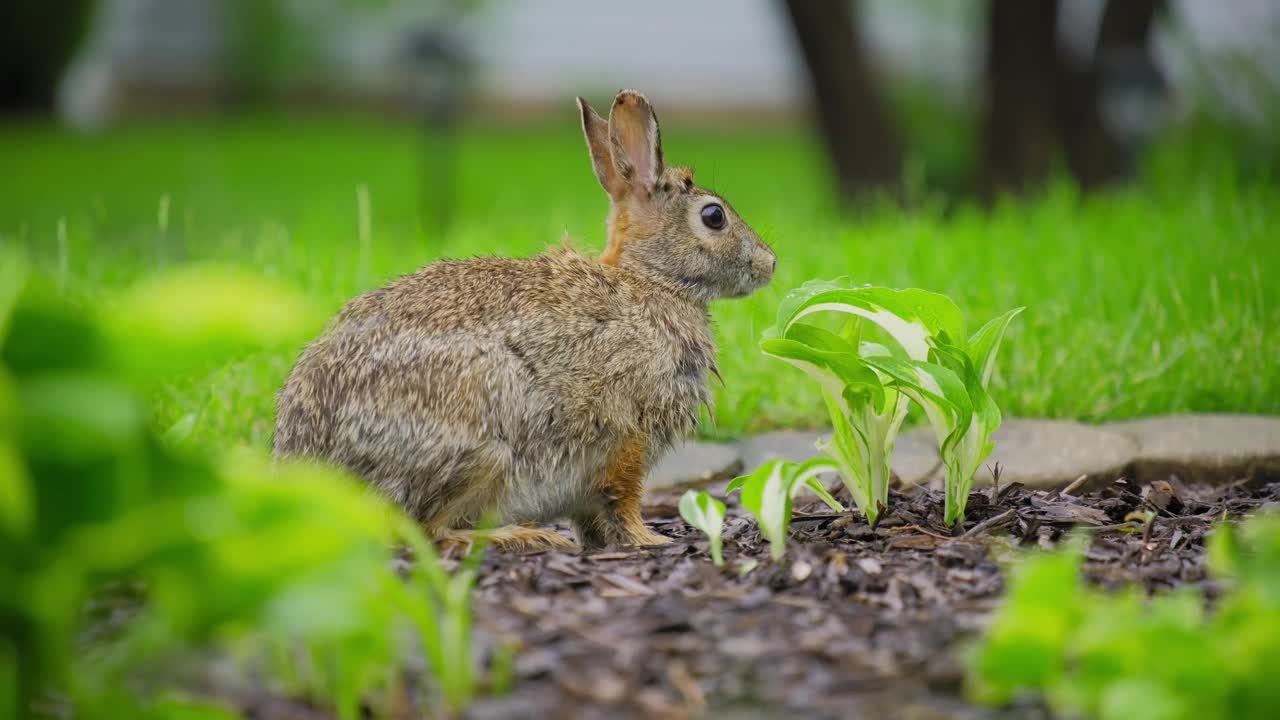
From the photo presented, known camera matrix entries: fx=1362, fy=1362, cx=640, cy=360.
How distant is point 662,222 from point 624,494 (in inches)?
39.6

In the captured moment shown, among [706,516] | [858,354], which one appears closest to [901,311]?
[858,354]

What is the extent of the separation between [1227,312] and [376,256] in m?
4.01

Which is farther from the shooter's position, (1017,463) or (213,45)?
(213,45)

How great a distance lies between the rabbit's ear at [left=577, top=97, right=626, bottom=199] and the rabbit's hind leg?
97cm

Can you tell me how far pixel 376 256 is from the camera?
6777 mm

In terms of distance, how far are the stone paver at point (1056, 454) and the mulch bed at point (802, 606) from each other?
54 centimetres

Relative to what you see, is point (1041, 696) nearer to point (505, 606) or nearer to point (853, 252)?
point (505, 606)

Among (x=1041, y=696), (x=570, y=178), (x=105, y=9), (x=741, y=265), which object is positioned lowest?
(x=1041, y=696)

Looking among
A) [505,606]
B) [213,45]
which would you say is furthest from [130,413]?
[213,45]

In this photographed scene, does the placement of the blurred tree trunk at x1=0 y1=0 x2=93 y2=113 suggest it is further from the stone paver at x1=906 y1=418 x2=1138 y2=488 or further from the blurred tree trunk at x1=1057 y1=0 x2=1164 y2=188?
the stone paver at x1=906 y1=418 x2=1138 y2=488

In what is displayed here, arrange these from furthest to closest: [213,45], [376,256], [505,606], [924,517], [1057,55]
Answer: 1. [213,45]
2. [1057,55]
3. [376,256]
4. [924,517]
5. [505,606]

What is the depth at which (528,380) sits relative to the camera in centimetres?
386

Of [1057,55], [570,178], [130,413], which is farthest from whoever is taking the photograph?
[570,178]

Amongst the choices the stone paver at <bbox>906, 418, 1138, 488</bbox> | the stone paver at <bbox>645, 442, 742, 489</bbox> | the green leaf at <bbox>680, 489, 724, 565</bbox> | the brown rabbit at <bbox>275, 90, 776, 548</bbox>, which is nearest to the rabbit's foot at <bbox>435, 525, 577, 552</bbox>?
the brown rabbit at <bbox>275, 90, 776, 548</bbox>
